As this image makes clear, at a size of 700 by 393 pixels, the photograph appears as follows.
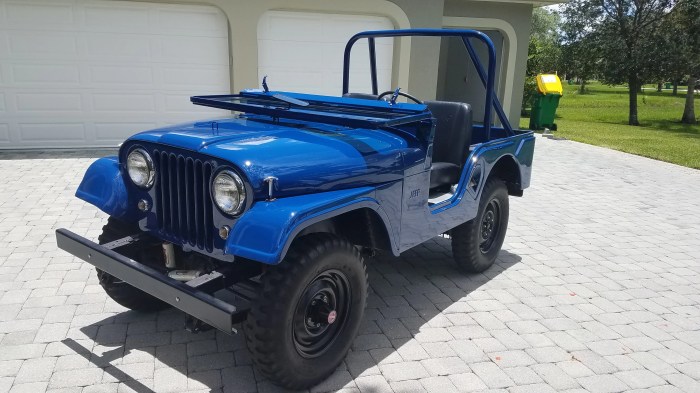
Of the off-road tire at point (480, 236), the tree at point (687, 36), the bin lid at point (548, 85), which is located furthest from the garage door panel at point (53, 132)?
the tree at point (687, 36)

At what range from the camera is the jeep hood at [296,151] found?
8.61ft

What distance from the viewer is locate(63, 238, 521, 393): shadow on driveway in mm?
2955

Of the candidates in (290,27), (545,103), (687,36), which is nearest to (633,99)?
(687,36)

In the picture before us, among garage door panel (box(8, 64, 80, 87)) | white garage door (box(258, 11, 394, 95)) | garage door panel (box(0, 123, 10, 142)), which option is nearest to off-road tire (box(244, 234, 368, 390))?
white garage door (box(258, 11, 394, 95))

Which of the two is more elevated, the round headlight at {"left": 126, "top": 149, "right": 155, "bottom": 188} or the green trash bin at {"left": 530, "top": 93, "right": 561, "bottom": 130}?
the round headlight at {"left": 126, "top": 149, "right": 155, "bottom": 188}

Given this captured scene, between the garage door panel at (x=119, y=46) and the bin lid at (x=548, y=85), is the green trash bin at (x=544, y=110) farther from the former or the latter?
the garage door panel at (x=119, y=46)

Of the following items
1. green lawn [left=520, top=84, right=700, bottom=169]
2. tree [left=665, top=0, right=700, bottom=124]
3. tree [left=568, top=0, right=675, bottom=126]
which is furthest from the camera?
tree [left=568, top=0, right=675, bottom=126]

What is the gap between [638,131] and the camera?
1628cm

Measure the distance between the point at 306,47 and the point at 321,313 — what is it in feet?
24.8

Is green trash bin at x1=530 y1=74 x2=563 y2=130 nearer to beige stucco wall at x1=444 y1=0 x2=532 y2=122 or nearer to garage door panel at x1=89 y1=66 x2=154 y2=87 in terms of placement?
beige stucco wall at x1=444 y1=0 x2=532 y2=122

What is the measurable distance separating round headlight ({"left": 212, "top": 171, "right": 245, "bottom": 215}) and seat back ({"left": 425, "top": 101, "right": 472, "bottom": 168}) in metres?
2.17

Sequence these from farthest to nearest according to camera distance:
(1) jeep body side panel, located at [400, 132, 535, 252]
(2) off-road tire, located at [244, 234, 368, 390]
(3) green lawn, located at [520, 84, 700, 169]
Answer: (3) green lawn, located at [520, 84, 700, 169] → (1) jeep body side panel, located at [400, 132, 535, 252] → (2) off-road tire, located at [244, 234, 368, 390]

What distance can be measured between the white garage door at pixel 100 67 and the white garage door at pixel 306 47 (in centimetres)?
76

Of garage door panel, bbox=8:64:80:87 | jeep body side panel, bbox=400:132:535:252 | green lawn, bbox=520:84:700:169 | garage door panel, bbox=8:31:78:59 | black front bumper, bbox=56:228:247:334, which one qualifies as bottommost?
green lawn, bbox=520:84:700:169
